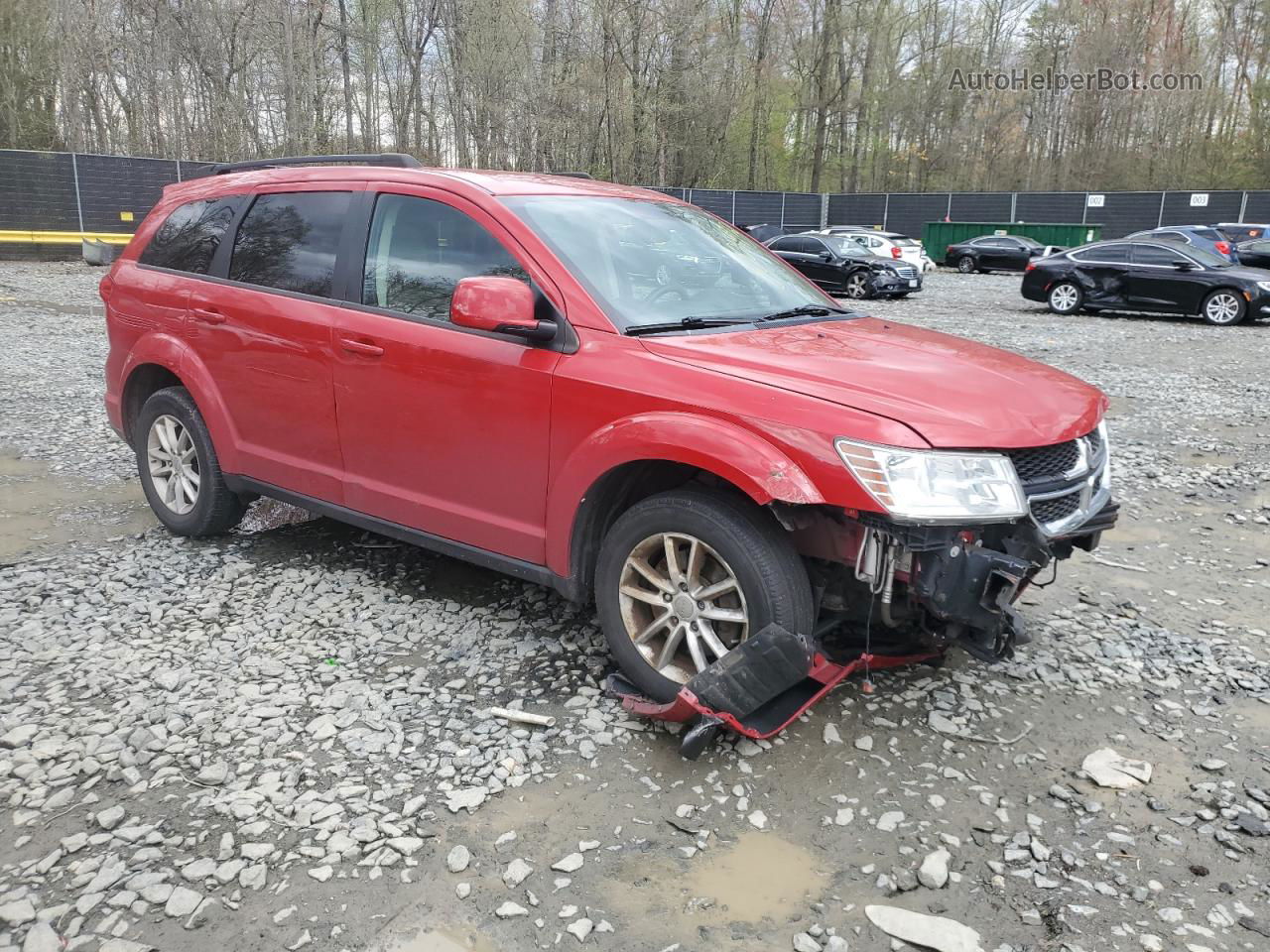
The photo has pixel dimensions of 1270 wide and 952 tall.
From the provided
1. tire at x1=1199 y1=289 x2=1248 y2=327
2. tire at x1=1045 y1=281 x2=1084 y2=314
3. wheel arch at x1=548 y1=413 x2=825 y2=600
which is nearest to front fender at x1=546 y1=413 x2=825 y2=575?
wheel arch at x1=548 y1=413 x2=825 y2=600

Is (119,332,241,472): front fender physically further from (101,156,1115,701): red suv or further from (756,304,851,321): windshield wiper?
(756,304,851,321): windshield wiper

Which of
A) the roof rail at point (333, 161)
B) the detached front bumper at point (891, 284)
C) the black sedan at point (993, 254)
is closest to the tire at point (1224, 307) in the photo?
the detached front bumper at point (891, 284)

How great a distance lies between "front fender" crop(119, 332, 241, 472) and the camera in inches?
187

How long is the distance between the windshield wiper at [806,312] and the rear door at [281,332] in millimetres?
1887

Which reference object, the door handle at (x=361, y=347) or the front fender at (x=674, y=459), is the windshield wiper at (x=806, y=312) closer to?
the front fender at (x=674, y=459)

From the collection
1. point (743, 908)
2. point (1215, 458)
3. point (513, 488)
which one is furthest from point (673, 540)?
point (1215, 458)

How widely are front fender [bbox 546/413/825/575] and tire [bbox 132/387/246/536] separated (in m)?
2.25

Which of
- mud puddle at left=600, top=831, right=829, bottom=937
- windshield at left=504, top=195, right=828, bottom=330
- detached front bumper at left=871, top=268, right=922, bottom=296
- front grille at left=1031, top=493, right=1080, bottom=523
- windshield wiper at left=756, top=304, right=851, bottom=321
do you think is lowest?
mud puddle at left=600, top=831, right=829, bottom=937

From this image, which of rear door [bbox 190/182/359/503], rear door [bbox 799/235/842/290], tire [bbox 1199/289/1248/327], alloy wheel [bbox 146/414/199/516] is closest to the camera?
rear door [bbox 190/182/359/503]

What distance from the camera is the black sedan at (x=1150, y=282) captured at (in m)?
15.9

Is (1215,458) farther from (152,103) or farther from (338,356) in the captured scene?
(152,103)

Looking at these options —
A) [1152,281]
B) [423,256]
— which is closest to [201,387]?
[423,256]

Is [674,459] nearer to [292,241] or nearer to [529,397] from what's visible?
[529,397]

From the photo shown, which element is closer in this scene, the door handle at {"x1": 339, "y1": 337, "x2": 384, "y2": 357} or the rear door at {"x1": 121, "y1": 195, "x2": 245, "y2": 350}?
the door handle at {"x1": 339, "y1": 337, "x2": 384, "y2": 357}
